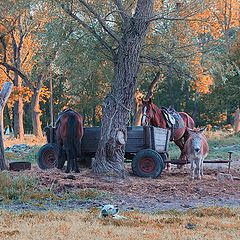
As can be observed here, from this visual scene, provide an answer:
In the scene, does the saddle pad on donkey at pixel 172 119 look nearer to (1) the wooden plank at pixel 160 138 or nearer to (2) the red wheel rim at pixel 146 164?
A: (1) the wooden plank at pixel 160 138

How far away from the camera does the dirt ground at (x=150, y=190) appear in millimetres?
9031

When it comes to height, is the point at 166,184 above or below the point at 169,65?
below

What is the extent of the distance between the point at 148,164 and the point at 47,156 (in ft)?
10.1

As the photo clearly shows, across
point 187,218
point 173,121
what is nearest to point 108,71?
point 173,121

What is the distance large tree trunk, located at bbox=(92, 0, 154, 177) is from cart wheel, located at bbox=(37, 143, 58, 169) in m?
2.11

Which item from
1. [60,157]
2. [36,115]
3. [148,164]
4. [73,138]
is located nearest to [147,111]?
[148,164]

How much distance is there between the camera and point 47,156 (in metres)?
14.3

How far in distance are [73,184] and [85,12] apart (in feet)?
16.5

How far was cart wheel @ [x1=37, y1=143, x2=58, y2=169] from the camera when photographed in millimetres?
14195

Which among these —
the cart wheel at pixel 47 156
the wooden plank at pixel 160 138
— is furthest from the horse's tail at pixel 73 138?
the wooden plank at pixel 160 138

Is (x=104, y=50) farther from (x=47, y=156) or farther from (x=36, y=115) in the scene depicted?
(x=36, y=115)

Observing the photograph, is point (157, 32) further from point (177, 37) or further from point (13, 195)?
point (13, 195)

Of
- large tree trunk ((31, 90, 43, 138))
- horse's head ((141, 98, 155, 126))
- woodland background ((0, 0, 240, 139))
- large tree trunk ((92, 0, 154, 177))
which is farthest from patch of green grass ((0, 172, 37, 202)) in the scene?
large tree trunk ((31, 90, 43, 138))

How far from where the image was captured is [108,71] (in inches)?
846
